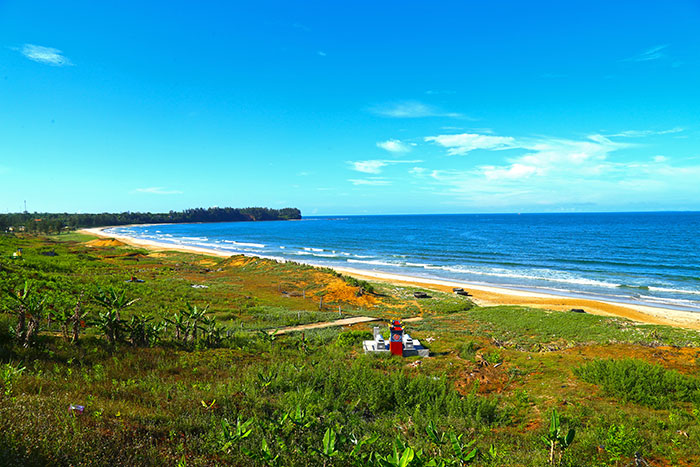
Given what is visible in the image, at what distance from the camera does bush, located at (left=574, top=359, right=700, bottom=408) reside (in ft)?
33.5

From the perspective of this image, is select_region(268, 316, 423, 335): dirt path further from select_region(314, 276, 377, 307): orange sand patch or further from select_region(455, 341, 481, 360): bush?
select_region(455, 341, 481, 360): bush

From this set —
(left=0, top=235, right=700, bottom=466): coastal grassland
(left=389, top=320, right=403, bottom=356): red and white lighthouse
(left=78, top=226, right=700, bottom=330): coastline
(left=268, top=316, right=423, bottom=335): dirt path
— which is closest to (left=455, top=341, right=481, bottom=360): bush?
(left=0, top=235, right=700, bottom=466): coastal grassland

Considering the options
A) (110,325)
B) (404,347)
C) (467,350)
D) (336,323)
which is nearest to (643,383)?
(467,350)

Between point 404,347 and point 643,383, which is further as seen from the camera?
point 404,347

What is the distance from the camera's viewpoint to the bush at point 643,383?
1020 cm

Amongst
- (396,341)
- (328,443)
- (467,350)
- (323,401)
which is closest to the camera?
(328,443)

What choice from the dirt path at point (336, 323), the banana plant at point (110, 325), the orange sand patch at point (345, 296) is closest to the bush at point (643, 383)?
the dirt path at point (336, 323)

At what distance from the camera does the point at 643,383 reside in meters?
10.7

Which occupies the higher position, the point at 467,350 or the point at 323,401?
the point at 323,401

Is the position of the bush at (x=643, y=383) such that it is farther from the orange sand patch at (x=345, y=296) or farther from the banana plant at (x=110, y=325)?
the orange sand patch at (x=345, y=296)

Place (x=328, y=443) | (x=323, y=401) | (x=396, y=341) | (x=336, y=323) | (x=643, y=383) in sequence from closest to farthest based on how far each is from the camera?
(x=328, y=443) < (x=323, y=401) < (x=643, y=383) < (x=396, y=341) < (x=336, y=323)

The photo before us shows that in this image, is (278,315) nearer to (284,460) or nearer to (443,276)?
(284,460)

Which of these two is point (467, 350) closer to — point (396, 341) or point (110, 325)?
point (396, 341)

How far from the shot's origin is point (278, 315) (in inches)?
1003
